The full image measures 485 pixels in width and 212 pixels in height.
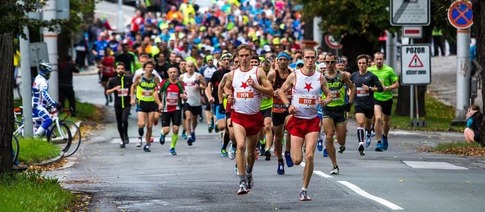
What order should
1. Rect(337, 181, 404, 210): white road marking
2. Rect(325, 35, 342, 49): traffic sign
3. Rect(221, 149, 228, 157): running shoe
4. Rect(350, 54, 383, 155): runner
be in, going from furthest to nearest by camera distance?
Rect(325, 35, 342, 49): traffic sign → Rect(350, 54, 383, 155): runner → Rect(221, 149, 228, 157): running shoe → Rect(337, 181, 404, 210): white road marking

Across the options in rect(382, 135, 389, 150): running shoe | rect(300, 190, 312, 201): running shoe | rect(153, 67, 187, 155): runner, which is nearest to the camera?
rect(300, 190, 312, 201): running shoe

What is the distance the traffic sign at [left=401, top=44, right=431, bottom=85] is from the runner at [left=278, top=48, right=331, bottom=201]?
1402cm

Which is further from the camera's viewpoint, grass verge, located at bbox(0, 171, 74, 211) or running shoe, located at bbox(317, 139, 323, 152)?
running shoe, located at bbox(317, 139, 323, 152)

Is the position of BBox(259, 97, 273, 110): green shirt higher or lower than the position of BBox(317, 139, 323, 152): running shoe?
higher

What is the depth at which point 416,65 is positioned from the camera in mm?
32000

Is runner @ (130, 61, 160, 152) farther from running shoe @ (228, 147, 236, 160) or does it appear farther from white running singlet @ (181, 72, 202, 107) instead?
running shoe @ (228, 147, 236, 160)

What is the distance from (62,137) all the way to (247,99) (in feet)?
31.2

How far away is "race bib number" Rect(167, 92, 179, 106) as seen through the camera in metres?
27.3

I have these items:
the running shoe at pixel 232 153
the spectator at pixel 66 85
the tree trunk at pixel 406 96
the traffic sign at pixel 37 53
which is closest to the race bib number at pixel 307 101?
the running shoe at pixel 232 153

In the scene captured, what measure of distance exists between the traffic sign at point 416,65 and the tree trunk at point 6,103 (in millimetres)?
14323

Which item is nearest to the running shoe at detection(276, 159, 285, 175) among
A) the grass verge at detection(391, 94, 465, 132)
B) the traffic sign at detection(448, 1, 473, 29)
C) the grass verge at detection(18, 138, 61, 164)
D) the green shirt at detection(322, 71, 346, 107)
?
the green shirt at detection(322, 71, 346, 107)

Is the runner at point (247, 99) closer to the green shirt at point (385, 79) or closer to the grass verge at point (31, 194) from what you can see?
the grass verge at point (31, 194)

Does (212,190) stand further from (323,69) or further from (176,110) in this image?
(176,110)

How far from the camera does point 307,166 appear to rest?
1677cm
